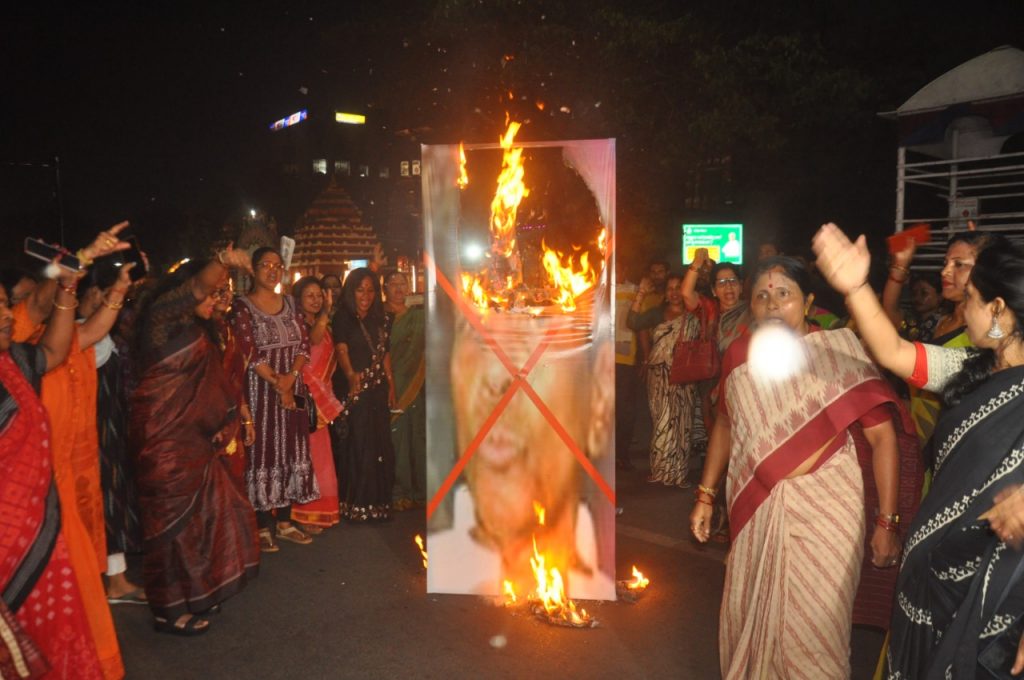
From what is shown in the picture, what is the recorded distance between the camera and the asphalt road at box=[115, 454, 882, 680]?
3.63 m

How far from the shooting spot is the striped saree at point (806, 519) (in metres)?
2.72

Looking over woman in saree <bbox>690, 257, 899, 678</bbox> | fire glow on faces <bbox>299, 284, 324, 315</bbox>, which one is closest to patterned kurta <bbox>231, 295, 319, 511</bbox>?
fire glow on faces <bbox>299, 284, 324, 315</bbox>

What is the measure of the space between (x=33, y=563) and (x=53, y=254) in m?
1.20

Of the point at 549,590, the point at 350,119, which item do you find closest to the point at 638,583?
the point at 549,590

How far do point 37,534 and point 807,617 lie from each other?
2.82 meters

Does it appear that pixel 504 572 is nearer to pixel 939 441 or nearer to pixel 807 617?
pixel 807 617

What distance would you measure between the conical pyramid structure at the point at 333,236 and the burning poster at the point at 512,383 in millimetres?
12776

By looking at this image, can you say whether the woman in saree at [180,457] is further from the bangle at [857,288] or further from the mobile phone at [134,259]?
the bangle at [857,288]

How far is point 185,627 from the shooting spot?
13.2 ft

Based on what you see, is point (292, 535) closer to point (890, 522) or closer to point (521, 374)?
point (521, 374)

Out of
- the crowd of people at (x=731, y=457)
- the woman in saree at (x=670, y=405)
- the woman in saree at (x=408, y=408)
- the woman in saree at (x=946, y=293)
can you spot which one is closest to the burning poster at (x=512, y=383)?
the crowd of people at (x=731, y=457)

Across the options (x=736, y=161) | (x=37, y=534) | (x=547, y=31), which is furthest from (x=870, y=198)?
(x=37, y=534)

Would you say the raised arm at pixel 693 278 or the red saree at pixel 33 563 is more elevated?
the raised arm at pixel 693 278

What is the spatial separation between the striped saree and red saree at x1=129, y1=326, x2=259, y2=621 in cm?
271
